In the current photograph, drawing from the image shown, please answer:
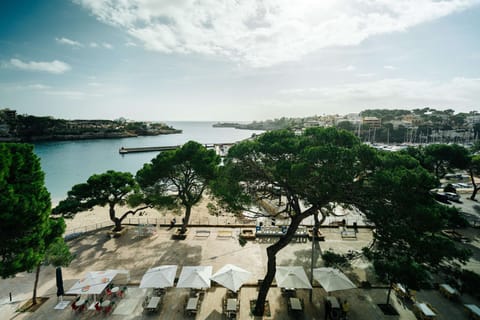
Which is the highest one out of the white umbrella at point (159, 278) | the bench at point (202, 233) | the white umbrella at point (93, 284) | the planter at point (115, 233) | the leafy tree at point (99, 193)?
the leafy tree at point (99, 193)

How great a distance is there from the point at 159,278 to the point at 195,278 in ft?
4.25

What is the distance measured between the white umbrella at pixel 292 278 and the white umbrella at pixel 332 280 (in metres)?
0.48

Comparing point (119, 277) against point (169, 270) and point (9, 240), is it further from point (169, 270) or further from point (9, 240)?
point (9, 240)

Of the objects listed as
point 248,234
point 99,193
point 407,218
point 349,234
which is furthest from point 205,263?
point 349,234

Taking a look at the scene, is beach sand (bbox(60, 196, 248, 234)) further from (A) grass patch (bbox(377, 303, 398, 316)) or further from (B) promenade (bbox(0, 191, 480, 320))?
(A) grass patch (bbox(377, 303, 398, 316))

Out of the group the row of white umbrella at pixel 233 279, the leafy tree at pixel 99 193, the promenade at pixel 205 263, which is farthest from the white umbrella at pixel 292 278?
the leafy tree at pixel 99 193

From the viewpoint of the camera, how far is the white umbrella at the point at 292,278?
25.3 ft

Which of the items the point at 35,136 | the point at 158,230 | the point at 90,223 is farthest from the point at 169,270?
the point at 35,136

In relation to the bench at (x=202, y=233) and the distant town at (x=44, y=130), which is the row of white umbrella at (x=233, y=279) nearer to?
the bench at (x=202, y=233)

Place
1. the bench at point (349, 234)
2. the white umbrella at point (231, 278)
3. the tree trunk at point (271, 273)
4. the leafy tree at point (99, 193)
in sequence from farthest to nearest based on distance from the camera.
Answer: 1. the bench at point (349, 234)
2. the leafy tree at point (99, 193)
3. the white umbrella at point (231, 278)
4. the tree trunk at point (271, 273)

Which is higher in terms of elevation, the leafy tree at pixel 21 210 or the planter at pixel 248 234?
the leafy tree at pixel 21 210

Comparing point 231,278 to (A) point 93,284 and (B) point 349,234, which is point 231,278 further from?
(B) point 349,234

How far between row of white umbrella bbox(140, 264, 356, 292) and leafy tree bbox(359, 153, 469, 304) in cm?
190

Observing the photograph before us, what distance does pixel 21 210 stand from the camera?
19.3ft
